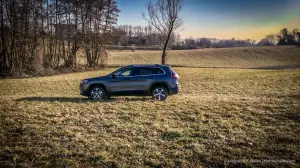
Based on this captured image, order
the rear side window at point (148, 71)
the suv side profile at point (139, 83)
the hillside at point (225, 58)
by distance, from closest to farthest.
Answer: the suv side profile at point (139, 83), the rear side window at point (148, 71), the hillside at point (225, 58)

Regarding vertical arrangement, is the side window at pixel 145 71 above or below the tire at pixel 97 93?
above

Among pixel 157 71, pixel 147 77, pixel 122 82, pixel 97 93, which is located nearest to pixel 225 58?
pixel 157 71

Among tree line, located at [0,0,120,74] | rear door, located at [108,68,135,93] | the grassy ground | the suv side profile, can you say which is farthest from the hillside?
the grassy ground

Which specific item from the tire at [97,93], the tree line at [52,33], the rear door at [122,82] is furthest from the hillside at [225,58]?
the rear door at [122,82]

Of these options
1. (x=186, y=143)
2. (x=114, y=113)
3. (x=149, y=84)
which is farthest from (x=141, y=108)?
(x=186, y=143)

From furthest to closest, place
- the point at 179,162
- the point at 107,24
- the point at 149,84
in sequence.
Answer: the point at 107,24
the point at 149,84
the point at 179,162

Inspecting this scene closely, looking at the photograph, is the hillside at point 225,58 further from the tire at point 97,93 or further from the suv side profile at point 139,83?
the suv side profile at point 139,83

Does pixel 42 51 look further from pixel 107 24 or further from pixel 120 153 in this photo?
pixel 120 153

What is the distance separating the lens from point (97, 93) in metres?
11.2

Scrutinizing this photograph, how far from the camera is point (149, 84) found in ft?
35.9

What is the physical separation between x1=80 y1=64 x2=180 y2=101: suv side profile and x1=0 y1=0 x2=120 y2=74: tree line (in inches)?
711

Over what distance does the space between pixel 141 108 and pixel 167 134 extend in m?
2.85

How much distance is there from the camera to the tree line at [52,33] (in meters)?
24.6

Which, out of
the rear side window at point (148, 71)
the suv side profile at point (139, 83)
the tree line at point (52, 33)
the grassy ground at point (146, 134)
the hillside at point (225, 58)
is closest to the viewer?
the grassy ground at point (146, 134)
